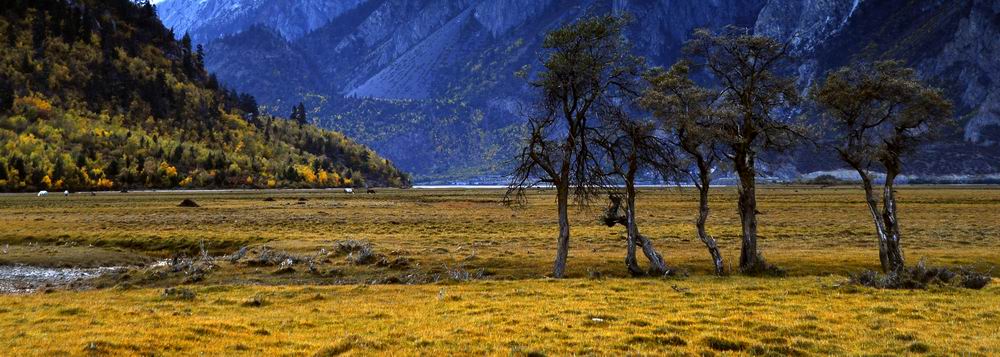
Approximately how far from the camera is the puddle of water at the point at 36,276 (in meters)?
27.1

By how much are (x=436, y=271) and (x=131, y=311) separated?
47.6ft

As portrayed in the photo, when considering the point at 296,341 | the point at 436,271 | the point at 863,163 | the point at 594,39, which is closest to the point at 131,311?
the point at 296,341

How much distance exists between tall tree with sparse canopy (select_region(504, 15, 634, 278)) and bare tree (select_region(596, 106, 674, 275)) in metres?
0.74

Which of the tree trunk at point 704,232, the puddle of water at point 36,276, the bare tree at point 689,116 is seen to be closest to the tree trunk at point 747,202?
the bare tree at point 689,116

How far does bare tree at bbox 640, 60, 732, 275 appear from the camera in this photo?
25.2 m

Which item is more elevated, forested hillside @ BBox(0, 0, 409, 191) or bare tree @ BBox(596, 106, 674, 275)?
forested hillside @ BBox(0, 0, 409, 191)

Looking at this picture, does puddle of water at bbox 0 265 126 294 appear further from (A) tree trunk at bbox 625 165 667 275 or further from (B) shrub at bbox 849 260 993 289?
(B) shrub at bbox 849 260 993 289

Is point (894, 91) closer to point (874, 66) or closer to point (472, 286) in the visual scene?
point (874, 66)

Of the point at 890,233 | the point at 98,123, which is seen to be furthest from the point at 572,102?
the point at 98,123

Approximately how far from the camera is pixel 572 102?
26.0 meters

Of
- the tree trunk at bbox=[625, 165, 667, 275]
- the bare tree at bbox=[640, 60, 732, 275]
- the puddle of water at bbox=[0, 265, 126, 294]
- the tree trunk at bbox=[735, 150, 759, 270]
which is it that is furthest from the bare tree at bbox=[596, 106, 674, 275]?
the puddle of water at bbox=[0, 265, 126, 294]

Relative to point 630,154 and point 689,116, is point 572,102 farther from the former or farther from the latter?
point 689,116

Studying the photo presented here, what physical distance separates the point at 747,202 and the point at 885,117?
7.55 metres

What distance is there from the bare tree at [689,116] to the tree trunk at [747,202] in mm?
1250
